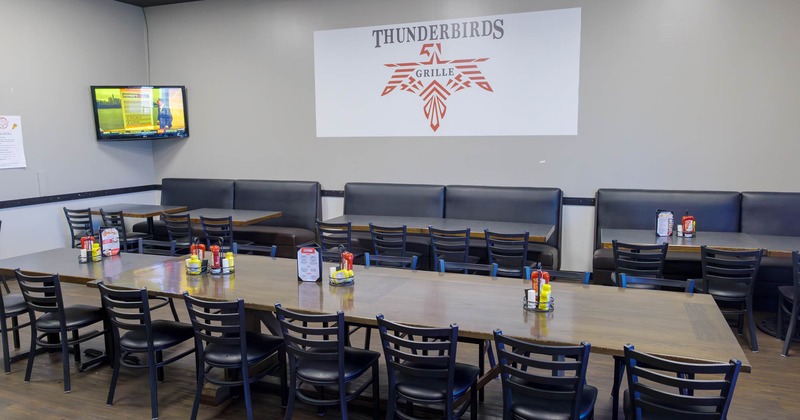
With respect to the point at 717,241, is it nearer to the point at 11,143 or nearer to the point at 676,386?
the point at 676,386

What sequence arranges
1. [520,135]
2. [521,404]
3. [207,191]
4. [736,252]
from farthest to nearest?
[207,191]
[520,135]
[736,252]
[521,404]

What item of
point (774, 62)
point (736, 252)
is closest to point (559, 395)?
point (736, 252)

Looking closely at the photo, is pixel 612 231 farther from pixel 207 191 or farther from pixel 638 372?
pixel 207 191

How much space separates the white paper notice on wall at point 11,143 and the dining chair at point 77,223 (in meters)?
0.80

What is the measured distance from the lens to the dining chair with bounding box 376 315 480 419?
8.82 ft

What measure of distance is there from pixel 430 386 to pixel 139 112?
6690mm

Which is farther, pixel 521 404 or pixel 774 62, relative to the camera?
pixel 774 62

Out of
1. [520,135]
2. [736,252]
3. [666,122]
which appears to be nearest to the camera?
→ [736,252]

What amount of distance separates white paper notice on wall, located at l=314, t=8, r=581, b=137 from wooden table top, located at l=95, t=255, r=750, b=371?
336 cm

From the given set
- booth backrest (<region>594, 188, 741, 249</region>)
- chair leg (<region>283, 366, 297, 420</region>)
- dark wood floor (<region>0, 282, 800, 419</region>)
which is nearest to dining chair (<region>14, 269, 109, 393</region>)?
dark wood floor (<region>0, 282, 800, 419</region>)

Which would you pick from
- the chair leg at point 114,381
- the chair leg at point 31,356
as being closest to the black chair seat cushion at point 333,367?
the chair leg at point 114,381

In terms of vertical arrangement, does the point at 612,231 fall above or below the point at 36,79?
below

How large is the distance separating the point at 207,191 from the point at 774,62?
7.24 metres

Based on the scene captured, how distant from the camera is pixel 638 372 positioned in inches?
93.3
